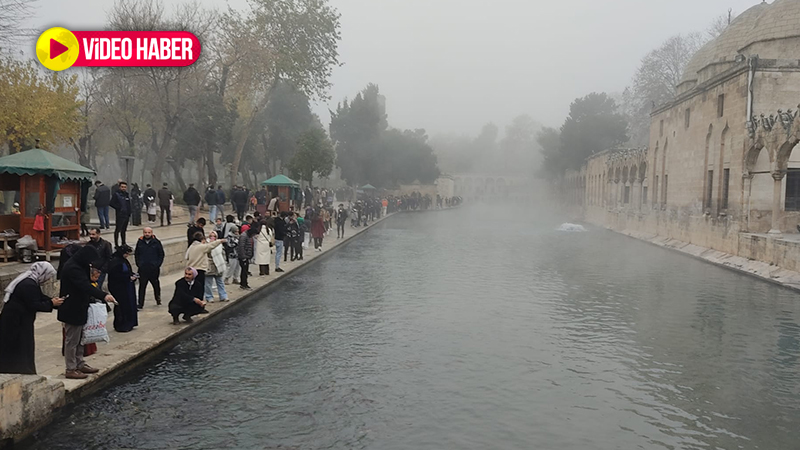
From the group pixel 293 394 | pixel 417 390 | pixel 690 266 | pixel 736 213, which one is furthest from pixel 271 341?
pixel 736 213

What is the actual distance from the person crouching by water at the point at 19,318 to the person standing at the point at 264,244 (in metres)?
8.55

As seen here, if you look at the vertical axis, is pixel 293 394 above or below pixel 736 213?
below

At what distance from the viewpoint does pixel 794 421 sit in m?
6.43

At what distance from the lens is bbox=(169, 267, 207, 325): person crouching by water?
384 inches

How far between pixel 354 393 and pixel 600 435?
2.69 meters

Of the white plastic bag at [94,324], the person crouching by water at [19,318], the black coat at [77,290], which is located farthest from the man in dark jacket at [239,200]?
the person crouching by water at [19,318]

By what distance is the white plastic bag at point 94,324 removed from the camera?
7035 mm

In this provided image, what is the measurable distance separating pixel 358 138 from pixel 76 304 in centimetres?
6380

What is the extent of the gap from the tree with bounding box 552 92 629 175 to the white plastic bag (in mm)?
63012

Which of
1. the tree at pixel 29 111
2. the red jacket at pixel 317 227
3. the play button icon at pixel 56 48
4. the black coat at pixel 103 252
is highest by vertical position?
the play button icon at pixel 56 48

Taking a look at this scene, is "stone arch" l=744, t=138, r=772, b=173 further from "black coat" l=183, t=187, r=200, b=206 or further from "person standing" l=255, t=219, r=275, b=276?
"black coat" l=183, t=187, r=200, b=206

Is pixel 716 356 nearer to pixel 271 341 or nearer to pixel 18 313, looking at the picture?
pixel 271 341

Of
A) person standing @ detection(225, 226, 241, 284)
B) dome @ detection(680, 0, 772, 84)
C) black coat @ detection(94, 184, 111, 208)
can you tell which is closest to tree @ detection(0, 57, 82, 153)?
black coat @ detection(94, 184, 111, 208)

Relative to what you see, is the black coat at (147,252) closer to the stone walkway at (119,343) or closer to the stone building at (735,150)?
the stone walkway at (119,343)
